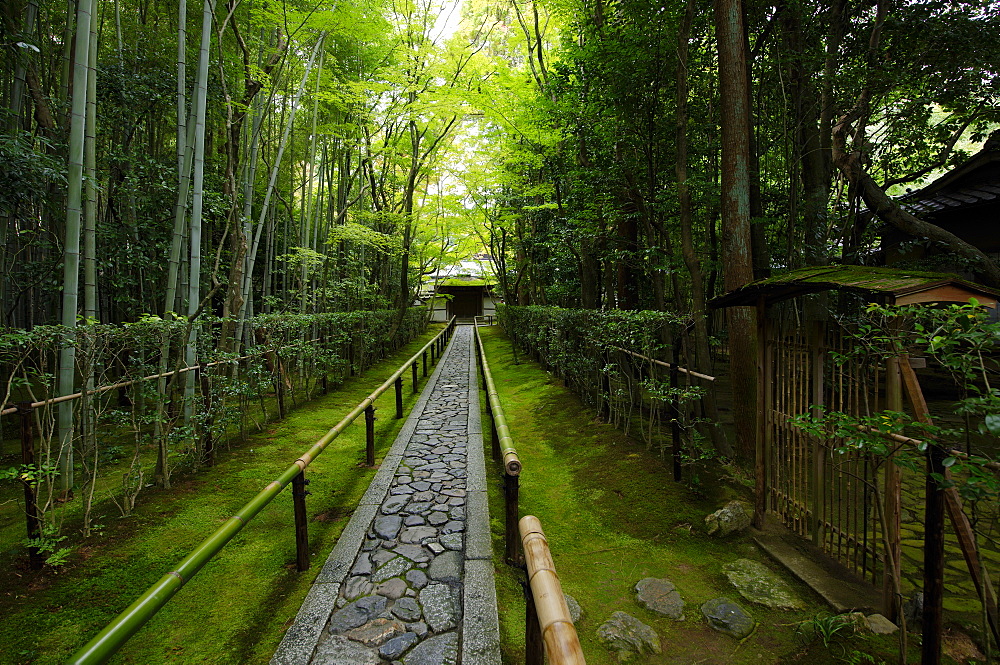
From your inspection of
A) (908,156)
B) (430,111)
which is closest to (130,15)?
(430,111)

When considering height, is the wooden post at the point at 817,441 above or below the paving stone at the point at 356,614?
above

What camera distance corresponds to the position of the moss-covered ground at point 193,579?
8.77ft

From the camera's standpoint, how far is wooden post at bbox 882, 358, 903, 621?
2529 millimetres

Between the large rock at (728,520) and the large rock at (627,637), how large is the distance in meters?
1.40

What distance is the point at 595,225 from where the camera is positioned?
7852mm

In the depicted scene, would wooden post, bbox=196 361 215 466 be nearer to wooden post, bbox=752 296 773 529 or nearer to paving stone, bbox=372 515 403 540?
paving stone, bbox=372 515 403 540

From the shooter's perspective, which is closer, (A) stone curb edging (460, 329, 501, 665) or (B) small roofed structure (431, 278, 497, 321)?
(A) stone curb edging (460, 329, 501, 665)

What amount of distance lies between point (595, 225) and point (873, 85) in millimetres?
3943

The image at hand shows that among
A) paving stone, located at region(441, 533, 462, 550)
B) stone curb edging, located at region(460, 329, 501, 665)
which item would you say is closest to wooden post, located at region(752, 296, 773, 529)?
stone curb edging, located at region(460, 329, 501, 665)

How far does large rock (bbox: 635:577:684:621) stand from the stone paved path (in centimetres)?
109

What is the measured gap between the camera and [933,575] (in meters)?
2.12

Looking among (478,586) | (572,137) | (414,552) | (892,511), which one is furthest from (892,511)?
(572,137)

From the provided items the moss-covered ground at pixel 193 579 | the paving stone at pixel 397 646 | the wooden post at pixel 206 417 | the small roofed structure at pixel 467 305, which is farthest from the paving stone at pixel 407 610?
the small roofed structure at pixel 467 305

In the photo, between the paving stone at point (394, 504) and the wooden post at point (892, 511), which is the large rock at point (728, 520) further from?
the paving stone at point (394, 504)
